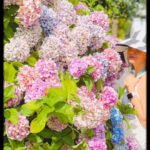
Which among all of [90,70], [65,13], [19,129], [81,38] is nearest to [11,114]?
[19,129]

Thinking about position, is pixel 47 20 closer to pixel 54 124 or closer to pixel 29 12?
pixel 29 12

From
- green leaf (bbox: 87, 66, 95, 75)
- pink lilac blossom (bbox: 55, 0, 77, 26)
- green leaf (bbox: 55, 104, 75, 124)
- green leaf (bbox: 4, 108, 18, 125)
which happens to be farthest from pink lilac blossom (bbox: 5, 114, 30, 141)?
pink lilac blossom (bbox: 55, 0, 77, 26)

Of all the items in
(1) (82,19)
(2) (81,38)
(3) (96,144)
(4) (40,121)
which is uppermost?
(1) (82,19)

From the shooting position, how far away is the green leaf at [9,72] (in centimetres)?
170

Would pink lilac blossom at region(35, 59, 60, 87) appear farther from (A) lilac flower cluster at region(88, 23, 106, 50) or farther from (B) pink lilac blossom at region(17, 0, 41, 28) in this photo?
(A) lilac flower cluster at region(88, 23, 106, 50)

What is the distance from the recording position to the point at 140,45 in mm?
3594

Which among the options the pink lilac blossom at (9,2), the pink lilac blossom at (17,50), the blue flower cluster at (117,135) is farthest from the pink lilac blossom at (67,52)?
the blue flower cluster at (117,135)

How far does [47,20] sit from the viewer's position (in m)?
1.91

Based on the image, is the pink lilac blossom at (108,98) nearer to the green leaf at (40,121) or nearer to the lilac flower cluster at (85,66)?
the lilac flower cluster at (85,66)

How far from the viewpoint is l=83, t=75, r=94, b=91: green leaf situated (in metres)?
1.84

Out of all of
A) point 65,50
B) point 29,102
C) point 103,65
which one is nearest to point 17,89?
point 29,102

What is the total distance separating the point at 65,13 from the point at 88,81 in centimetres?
39

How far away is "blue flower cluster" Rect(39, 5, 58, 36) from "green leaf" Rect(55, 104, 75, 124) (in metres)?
0.40

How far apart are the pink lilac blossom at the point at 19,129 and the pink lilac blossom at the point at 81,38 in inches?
18.1
